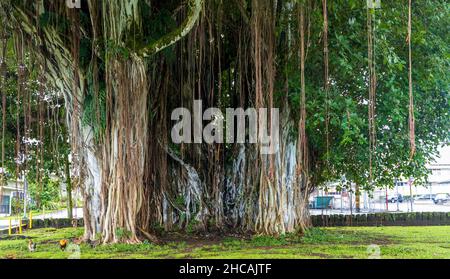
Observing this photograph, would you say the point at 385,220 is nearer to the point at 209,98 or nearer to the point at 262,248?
the point at 209,98

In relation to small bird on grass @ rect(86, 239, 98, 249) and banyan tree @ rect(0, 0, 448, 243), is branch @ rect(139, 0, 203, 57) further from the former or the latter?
small bird on grass @ rect(86, 239, 98, 249)

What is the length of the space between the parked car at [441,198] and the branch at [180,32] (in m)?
16.7

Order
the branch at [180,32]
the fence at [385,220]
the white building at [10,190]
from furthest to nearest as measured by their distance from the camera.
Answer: the fence at [385,220] → the white building at [10,190] → the branch at [180,32]

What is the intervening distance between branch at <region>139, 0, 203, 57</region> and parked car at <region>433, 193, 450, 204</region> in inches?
659

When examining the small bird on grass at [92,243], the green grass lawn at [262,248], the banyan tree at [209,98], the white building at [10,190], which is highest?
the banyan tree at [209,98]

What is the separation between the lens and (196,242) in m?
5.52

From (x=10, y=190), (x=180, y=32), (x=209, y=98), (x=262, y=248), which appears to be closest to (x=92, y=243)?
(x=262, y=248)

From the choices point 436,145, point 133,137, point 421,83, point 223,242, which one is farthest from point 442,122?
point 133,137

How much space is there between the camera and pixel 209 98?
257 inches

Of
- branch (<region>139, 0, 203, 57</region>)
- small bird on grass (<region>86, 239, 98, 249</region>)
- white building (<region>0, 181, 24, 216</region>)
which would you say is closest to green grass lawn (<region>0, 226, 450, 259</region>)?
small bird on grass (<region>86, 239, 98, 249</region>)

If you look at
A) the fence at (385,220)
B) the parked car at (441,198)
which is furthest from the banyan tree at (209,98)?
the parked car at (441,198)

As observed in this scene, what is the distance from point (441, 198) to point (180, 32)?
17.2 m

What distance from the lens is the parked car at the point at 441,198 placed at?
60.7 ft

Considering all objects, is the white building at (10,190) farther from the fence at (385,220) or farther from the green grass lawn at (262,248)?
the fence at (385,220)
